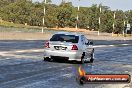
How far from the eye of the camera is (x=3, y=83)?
11.4 m

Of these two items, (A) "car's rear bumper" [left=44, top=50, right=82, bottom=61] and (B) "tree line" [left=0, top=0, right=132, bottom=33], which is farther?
(B) "tree line" [left=0, top=0, right=132, bottom=33]

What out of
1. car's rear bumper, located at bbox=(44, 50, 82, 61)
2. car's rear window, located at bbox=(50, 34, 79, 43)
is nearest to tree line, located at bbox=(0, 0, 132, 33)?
car's rear window, located at bbox=(50, 34, 79, 43)

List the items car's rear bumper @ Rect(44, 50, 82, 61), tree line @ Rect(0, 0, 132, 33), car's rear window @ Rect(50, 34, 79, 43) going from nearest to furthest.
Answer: car's rear bumper @ Rect(44, 50, 82, 61) < car's rear window @ Rect(50, 34, 79, 43) < tree line @ Rect(0, 0, 132, 33)

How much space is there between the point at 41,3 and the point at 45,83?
14495 cm

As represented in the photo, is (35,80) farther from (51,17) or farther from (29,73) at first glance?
(51,17)

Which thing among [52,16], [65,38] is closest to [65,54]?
[65,38]

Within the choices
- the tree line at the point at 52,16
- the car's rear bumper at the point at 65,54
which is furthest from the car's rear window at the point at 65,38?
the tree line at the point at 52,16

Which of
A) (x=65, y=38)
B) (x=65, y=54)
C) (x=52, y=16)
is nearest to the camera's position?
(x=65, y=54)

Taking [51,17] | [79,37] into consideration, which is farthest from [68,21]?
[79,37]

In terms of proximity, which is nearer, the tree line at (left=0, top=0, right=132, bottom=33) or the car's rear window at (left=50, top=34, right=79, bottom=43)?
the car's rear window at (left=50, top=34, right=79, bottom=43)

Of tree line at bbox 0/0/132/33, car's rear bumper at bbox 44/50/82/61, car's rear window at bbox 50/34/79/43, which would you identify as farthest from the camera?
tree line at bbox 0/0/132/33

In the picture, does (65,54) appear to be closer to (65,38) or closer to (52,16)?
(65,38)

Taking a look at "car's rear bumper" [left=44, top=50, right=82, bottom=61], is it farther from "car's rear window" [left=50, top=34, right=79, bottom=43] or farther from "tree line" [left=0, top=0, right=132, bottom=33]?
"tree line" [left=0, top=0, right=132, bottom=33]

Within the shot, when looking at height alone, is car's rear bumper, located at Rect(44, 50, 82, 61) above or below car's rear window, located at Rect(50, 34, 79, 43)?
below
